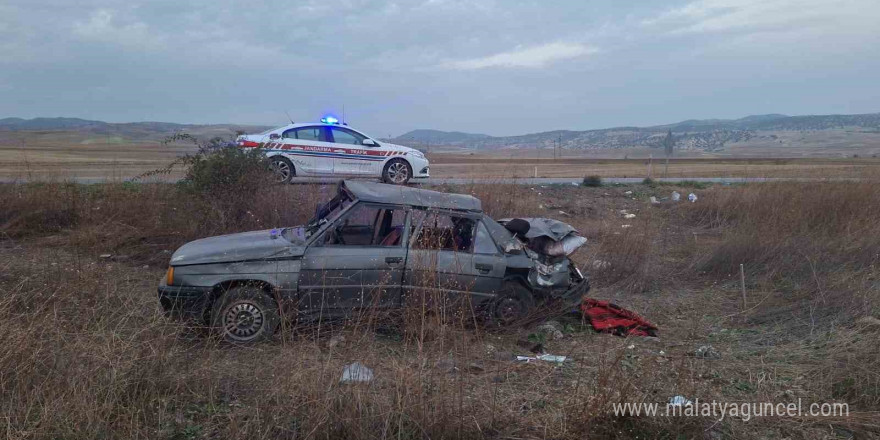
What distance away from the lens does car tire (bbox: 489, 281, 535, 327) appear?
6.48m

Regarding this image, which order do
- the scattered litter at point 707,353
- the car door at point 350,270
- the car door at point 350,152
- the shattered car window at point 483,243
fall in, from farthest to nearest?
the car door at point 350,152, the shattered car window at point 483,243, the car door at point 350,270, the scattered litter at point 707,353

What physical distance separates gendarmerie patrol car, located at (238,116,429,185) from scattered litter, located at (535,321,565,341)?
28.0 feet

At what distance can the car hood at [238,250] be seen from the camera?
5859 mm

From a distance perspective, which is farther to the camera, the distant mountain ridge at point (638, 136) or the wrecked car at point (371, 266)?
the distant mountain ridge at point (638, 136)

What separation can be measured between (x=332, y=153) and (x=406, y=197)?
832 centimetres

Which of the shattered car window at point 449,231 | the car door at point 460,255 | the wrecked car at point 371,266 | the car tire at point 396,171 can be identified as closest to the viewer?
the wrecked car at point 371,266

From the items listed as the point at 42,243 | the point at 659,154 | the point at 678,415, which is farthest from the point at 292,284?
the point at 659,154

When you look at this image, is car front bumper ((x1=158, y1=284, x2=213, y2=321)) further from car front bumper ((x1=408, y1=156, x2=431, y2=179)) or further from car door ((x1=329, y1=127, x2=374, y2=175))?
car front bumper ((x1=408, y1=156, x2=431, y2=179))

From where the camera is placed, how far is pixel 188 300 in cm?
572

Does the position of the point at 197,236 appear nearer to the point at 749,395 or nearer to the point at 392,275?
the point at 392,275

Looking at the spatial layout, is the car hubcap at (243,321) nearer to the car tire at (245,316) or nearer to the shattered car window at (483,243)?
the car tire at (245,316)

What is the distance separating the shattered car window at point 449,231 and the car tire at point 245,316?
4.99 ft

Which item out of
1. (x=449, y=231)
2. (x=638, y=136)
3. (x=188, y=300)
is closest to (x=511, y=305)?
(x=449, y=231)

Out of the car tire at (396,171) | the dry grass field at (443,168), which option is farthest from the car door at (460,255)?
the dry grass field at (443,168)
